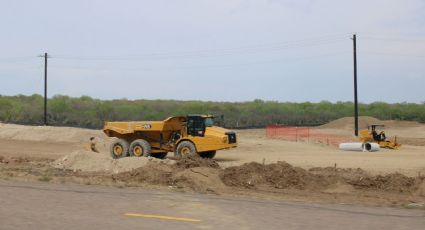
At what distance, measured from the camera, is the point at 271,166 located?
18.7 m

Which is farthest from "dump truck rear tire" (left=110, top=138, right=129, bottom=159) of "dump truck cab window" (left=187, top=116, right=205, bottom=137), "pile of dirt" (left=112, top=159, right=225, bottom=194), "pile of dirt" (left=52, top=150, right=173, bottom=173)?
"pile of dirt" (left=112, top=159, right=225, bottom=194)

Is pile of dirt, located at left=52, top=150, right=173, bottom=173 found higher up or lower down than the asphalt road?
higher up

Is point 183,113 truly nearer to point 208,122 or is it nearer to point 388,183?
point 208,122

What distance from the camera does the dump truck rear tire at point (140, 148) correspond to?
26.3m

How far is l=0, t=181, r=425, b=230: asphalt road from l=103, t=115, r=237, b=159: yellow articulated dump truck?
10.6 m

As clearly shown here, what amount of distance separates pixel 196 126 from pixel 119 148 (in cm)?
391

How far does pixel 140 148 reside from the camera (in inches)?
1047

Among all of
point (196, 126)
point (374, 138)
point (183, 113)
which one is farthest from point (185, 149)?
point (183, 113)

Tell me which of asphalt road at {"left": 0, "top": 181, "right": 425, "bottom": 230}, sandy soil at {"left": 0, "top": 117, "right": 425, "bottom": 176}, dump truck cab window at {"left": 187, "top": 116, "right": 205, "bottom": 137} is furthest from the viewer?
dump truck cab window at {"left": 187, "top": 116, "right": 205, "bottom": 137}

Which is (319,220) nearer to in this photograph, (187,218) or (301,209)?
(301,209)

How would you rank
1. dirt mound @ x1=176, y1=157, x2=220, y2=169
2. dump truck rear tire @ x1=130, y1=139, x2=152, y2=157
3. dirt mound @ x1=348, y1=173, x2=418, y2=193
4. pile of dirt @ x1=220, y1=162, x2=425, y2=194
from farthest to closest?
dump truck rear tire @ x1=130, y1=139, x2=152, y2=157 < dirt mound @ x1=176, y1=157, x2=220, y2=169 < pile of dirt @ x1=220, y1=162, x2=425, y2=194 < dirt mound @ x1=348, y1=173, x2=418, y2=193

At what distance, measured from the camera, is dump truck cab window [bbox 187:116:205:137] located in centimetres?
2598

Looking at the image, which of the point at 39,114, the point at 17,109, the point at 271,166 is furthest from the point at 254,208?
the point at 17,109

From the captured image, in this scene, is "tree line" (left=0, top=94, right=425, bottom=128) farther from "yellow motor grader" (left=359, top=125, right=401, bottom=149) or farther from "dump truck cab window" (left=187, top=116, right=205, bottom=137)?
"dump truck cab window" (left=187, top=116, right=205, bottom=137)
